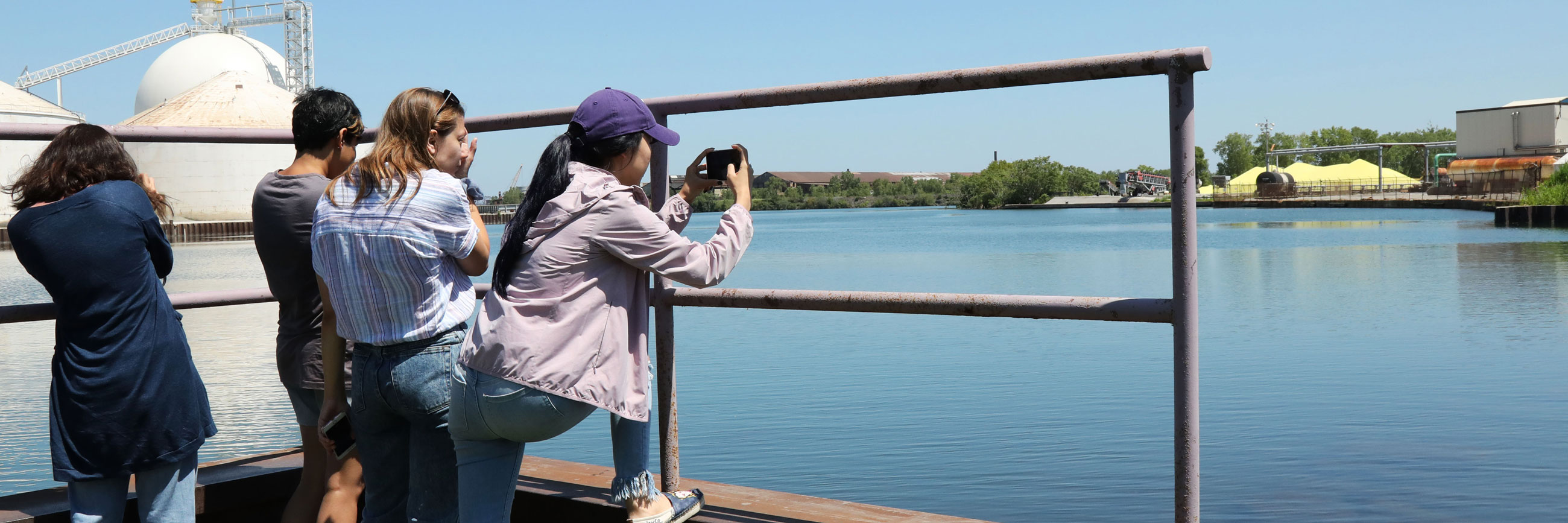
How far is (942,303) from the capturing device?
2.35 m

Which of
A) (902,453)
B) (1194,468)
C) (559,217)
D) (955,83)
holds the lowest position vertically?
(902,453)

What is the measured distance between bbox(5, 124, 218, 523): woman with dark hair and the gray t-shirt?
0.73 feet

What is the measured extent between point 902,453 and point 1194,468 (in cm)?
581

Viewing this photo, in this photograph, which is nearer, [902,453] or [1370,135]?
[902,453]

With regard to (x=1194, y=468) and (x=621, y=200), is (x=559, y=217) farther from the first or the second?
(x=1194, y=468)

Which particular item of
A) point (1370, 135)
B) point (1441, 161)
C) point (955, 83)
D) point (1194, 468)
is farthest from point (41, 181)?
point (1370, 135)

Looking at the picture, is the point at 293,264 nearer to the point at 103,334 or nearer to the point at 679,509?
the point at 103,334

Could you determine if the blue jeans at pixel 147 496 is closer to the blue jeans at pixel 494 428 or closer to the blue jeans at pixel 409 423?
the blue jeans at pixel 409 423

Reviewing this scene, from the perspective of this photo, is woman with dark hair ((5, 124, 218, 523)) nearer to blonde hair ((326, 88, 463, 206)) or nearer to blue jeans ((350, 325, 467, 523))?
blue jeans ((350, 325, 467, 523))

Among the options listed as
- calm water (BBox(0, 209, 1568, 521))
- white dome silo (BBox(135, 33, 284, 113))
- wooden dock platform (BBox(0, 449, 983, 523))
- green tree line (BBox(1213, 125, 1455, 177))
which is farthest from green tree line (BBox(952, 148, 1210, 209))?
wooden dock platform (BBox(0, 449, 983, 523))

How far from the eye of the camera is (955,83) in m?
2.36

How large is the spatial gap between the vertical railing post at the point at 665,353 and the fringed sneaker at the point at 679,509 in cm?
12

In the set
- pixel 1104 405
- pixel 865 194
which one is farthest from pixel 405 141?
pixel 865 194

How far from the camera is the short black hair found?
2791 millimetres
